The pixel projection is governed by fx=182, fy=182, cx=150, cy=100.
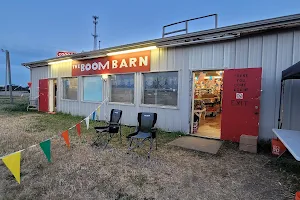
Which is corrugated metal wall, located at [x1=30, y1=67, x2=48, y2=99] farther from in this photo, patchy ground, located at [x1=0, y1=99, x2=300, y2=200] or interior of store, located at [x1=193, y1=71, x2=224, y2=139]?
interior of store, located at [x1=193, y1=71, x2=224, y2=139]

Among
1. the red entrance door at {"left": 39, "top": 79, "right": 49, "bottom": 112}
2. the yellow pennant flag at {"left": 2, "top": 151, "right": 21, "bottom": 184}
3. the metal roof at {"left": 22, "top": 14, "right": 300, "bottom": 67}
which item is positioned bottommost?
the yellow pennant flag at {"left": 2, "top": 151, "right": 21, "bottom": 184}

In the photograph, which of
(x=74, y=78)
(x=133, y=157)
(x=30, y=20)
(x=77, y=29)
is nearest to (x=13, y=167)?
(x=133, y=157)

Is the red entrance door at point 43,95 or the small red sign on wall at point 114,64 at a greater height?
the small red sign on wall at point 114,64

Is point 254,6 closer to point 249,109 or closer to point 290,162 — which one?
point 249,109

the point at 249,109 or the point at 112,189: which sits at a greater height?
the point at 249,109

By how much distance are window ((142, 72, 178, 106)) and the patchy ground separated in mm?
2152

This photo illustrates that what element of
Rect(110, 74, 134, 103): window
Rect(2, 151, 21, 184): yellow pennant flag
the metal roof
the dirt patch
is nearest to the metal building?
the metal roof

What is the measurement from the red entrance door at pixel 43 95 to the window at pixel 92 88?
3.65m

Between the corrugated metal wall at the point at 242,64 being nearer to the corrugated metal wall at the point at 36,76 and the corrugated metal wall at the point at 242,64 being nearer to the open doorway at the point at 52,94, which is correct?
the open doorway at the point at 52,94

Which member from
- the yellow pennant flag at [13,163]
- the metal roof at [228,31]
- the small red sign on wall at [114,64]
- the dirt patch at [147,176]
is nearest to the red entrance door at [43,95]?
the small red sign on wall at [114,64]

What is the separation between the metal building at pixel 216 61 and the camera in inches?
169

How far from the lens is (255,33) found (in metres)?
4.62

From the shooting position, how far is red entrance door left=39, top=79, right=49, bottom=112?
1108cm

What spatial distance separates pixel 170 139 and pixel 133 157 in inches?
69.3
